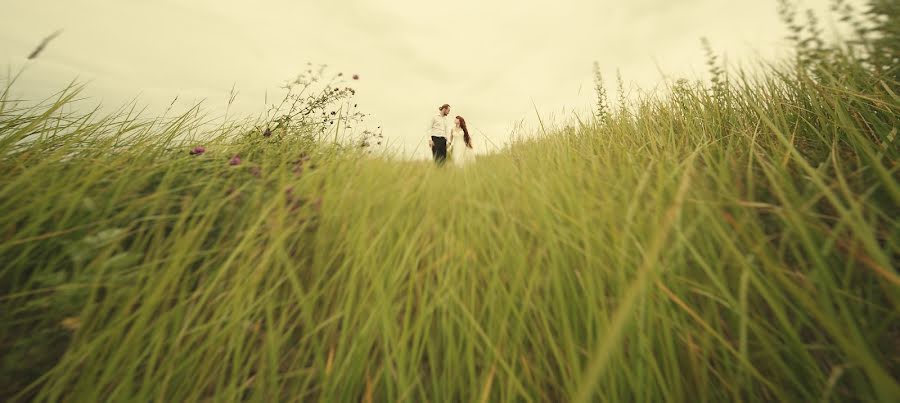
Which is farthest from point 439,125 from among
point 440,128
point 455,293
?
point 455,293

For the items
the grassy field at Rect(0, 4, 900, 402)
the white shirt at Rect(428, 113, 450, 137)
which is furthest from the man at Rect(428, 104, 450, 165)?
the grassy field at Rect(0, 4, 900, 402)

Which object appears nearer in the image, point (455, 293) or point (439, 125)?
point (455, 293)

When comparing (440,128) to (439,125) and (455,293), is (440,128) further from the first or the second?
(455,293)

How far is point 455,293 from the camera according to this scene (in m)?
0.97

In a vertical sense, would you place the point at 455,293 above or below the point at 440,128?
below

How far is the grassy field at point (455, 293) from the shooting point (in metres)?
0.77

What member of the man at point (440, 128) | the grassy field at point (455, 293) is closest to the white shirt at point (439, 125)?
the man at point (440, 128)

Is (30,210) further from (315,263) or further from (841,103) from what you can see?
(841,103)

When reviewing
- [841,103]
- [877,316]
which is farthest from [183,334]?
[841,103]

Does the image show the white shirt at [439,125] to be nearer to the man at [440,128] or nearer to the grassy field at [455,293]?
the man at [440,128]

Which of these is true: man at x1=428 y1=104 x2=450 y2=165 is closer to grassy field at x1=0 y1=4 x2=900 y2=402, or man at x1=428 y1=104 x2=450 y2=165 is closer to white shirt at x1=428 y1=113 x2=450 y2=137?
white shirt at x1=428 y1=113 x2=450 y2=137

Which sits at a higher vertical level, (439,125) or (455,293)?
(439,125)

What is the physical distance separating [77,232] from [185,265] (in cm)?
50

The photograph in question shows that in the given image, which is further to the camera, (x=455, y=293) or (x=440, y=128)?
(x=440, y=128)
